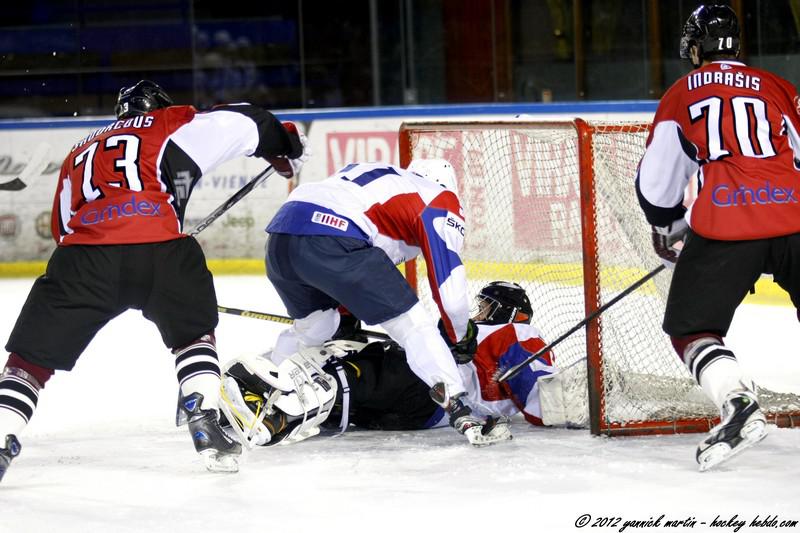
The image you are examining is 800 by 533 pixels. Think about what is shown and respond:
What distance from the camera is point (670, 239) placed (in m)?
3.19

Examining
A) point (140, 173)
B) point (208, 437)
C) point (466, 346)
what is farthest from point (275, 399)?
point (140, 173)

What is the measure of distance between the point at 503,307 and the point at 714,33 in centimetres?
108

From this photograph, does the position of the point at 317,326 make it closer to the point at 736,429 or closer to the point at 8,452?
the point at 8,452

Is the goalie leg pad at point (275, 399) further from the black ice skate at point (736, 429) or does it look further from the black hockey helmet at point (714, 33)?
the black hockey helmet at point (714, 33)

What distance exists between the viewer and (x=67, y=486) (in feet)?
10.2

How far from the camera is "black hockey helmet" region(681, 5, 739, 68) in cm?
308

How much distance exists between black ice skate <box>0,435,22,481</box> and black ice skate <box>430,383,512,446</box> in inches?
41.2

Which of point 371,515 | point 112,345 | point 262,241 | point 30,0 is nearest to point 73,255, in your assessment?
point 371,515

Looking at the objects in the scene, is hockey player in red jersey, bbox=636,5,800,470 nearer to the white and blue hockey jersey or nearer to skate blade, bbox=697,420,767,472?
skate blade, bbox=697,420,767,472

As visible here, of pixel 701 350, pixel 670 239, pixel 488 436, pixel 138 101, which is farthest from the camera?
pixel 488 436

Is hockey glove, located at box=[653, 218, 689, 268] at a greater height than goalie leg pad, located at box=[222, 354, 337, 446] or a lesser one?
greater

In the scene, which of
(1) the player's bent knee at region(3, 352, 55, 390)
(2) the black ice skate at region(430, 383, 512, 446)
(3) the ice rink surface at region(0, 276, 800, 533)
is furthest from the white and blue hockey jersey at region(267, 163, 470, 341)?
(1) the player's bent knee at region(3, 352, 55, 390)

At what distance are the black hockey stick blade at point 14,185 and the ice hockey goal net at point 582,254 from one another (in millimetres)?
3156

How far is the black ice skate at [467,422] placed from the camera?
3.38m
